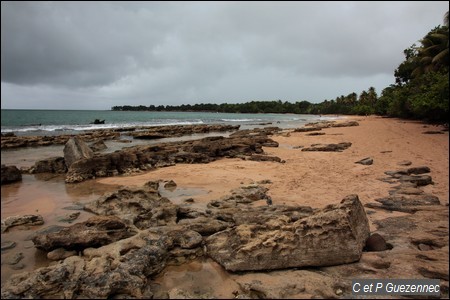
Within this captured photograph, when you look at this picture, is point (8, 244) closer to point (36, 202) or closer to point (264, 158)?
point (36, 202)

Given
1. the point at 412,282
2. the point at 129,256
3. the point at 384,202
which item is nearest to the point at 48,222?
the point at 129,256

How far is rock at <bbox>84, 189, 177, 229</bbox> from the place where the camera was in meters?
6.92

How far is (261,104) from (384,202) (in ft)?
547

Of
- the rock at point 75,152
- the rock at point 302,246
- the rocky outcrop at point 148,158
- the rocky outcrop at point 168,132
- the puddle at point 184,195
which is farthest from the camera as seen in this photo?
the rocky outcrop at point 168,132

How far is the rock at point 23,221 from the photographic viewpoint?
20.8 feet

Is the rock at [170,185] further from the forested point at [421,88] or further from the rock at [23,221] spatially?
the forested point at [421,88]

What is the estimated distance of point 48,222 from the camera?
7.09 m

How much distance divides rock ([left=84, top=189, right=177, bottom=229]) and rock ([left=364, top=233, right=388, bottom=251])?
4246mm

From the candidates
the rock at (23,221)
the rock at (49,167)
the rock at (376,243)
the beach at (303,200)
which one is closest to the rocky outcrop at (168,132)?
the beach at (303,200)

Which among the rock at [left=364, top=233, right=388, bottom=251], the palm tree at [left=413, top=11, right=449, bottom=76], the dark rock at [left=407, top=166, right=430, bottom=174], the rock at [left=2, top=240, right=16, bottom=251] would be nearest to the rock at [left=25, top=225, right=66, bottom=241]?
the rock at [left=2, top=240, right=16, bottom=251]

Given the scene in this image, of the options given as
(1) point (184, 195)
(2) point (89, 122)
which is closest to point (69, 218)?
(1) point (184, 195)

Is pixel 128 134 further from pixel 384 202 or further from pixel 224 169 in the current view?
pixel 384 202

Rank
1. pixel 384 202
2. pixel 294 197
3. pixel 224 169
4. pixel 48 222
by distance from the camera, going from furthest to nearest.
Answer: pixel 224 169, pixel 294 197, pixel 384 202, pixel 48 222

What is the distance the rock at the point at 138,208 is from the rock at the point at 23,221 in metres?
1.28
